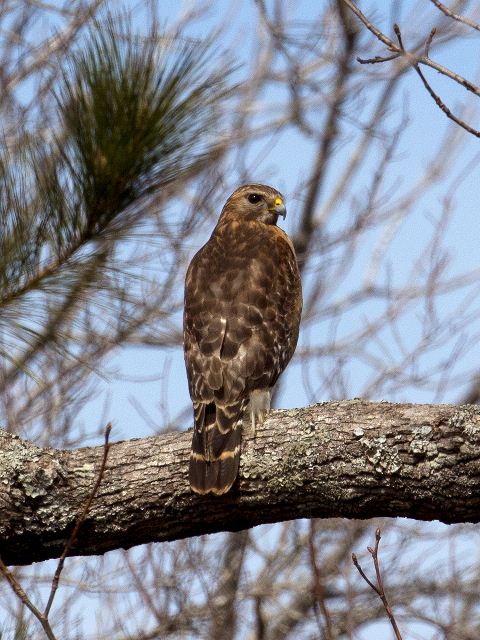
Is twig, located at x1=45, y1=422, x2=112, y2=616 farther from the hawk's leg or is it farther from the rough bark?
the hawk's leg

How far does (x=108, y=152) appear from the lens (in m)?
4.08

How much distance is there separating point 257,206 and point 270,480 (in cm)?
234

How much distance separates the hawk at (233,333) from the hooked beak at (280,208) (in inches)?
6.6

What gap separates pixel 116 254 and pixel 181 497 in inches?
46.1

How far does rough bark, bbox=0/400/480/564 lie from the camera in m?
3.34

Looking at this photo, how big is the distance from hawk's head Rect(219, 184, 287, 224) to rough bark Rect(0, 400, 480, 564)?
1.96 metres

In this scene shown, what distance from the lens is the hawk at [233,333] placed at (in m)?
3.73

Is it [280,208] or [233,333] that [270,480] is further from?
[280,208]

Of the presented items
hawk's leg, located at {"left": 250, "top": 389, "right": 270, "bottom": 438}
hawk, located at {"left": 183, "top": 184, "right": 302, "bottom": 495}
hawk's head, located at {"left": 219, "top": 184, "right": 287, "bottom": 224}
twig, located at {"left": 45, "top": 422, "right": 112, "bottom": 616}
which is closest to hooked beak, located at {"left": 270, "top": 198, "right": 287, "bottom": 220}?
hawk's head, located at {"left": 219, "top": 184, "right": 287, "bottom": 224}

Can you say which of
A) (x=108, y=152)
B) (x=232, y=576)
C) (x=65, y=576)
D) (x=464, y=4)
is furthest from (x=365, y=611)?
(x=464, y=4)

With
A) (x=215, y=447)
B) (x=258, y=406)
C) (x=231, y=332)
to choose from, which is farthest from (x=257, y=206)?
(x=215, y=447)

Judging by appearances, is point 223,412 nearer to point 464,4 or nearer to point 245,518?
point 245,518

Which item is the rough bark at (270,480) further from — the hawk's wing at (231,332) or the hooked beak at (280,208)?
the hooked beak at (280,208)

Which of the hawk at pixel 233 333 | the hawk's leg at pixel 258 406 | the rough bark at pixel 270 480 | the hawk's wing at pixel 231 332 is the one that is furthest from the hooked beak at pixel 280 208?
the rough bark at pixel 270 480
